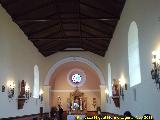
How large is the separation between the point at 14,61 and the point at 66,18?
3278mm

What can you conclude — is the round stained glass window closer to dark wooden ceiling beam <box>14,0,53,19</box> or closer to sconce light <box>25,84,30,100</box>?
sconce light <box>25,84,30,100</box>

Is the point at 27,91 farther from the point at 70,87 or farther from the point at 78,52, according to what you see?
the point at 70,87

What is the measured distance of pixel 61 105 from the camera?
26.3m

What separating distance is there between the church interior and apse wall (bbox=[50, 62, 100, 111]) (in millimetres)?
177

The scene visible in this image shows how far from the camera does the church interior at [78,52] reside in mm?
8422

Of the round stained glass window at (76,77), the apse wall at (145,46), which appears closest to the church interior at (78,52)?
the apse wall at (145,46)

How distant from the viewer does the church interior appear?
8422mm

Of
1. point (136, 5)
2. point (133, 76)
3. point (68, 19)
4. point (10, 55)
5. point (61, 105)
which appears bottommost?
point (61, 105)

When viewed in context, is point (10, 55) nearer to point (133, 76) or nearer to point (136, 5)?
point (133, 76)

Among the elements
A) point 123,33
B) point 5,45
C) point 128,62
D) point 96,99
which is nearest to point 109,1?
point 123,33

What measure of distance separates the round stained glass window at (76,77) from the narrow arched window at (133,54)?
15.6m

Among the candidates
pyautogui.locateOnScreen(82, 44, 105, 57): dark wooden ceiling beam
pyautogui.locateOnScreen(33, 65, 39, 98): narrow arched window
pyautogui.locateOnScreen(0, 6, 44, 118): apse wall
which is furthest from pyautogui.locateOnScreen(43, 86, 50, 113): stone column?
pyautogui.locateOnScreen(82, 44, 105, 57): dark wooden ceiling beam

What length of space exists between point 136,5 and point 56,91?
18255 mm

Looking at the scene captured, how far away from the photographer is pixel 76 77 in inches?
1061
